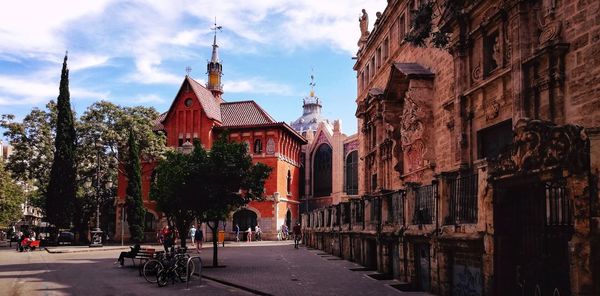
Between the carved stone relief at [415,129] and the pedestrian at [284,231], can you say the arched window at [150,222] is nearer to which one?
the pedestrian at [284,231]

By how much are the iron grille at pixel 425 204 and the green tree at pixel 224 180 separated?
319 inches

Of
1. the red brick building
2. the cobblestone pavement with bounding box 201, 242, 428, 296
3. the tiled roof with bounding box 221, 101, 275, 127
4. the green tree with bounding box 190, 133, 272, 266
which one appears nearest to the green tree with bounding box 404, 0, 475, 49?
the cobblestone pavement with bounding box 201, 242, 428, 296

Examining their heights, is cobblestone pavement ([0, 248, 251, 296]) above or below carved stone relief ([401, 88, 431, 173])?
below

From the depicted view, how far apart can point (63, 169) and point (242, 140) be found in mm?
17200

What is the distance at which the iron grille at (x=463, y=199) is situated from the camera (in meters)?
A: 11.6

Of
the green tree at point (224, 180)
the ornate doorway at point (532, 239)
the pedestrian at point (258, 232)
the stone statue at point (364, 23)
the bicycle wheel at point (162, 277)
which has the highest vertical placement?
the stone statue at point (364, 23)

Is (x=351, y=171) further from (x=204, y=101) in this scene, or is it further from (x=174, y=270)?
(x=174, y=270)

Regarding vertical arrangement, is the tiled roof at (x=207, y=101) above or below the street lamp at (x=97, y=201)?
above

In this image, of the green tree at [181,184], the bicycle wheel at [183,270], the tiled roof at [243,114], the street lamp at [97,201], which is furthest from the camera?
the tiled roof at [243,114]

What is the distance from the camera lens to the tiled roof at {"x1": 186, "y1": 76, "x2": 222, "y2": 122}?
178 feet

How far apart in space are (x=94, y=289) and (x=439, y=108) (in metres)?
12.5

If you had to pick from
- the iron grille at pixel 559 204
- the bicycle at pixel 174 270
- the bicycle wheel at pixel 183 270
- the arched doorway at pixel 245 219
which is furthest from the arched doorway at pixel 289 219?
the iron grille at pixel 559 204

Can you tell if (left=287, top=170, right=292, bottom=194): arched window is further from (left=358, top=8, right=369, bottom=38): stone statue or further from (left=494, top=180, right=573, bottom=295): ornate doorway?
(left=494, top=180, right=573, bottom=295): ornate doorway

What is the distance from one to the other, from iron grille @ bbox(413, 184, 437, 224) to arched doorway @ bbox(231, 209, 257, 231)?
3878 cm
